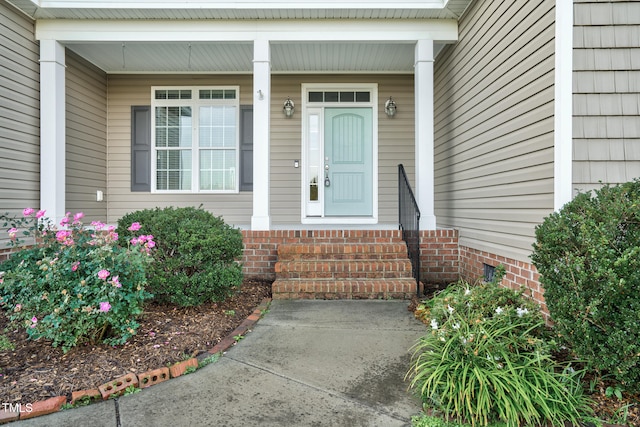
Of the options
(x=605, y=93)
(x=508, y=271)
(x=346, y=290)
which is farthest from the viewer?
(x=346, y=290)

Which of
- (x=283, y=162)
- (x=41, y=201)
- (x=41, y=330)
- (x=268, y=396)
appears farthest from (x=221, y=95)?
(x=268, y=396)

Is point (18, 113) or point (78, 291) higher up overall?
point (18, 113)

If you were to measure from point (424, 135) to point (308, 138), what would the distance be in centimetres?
215

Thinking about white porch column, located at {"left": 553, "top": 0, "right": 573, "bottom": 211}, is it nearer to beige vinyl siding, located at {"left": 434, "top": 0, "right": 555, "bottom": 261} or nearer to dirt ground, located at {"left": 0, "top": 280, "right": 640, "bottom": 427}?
beige vinyl siding, located at {"left": 434, "top": 0, "right": 555, "bottom": 261}

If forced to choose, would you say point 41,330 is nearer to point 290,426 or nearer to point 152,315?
point 152,315

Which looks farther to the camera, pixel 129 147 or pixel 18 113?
pixel 129 147

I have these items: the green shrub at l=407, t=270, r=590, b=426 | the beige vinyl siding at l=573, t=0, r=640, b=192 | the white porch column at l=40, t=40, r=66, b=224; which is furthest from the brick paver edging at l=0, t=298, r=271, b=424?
the white porch column at l=40, t=40, r=66, b=224

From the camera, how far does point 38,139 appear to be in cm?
490

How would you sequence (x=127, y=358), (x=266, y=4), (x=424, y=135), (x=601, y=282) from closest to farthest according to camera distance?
(x=601, y=282)
(x=127, y=358)
(x=266, y=4)
(x=424, y=135)

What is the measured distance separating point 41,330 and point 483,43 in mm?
4847

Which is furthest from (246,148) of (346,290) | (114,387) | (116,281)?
(114,387)

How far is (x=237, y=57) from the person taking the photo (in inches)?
226

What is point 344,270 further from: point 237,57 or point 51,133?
point 51,133

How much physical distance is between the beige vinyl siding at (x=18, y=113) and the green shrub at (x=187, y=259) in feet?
6.72
